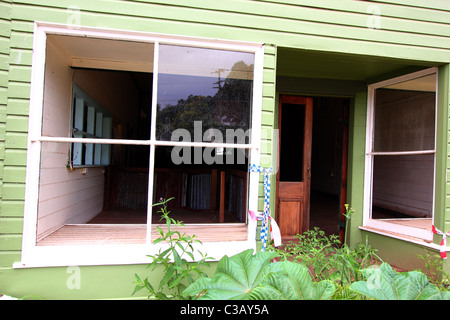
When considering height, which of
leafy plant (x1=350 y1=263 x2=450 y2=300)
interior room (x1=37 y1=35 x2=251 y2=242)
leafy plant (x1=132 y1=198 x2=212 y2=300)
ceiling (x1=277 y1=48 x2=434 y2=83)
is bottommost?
leafy plant (x1=132 y1=198 x2=212 y2=300)

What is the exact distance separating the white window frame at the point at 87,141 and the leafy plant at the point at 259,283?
2.38 ft

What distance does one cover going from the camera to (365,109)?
414cm

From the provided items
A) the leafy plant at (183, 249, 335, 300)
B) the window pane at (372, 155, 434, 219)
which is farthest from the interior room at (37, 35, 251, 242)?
the window pane at (372, 155, 434, 219)

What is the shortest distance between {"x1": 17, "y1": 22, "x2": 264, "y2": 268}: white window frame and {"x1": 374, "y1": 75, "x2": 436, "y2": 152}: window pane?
231 cm

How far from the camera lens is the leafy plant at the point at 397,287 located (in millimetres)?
1579

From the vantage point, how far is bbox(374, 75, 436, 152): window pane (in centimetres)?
397

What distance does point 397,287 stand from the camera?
1.64m

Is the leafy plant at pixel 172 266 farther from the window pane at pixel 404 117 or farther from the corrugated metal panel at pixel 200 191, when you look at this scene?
the corrugated metal panel at pixel 200 191

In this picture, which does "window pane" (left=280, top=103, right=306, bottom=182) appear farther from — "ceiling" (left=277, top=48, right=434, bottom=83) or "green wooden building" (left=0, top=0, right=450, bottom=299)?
"ceiling" (left=277, top=48, right=434, bottom=83)

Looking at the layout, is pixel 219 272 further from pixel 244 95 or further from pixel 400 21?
pixel 400 21

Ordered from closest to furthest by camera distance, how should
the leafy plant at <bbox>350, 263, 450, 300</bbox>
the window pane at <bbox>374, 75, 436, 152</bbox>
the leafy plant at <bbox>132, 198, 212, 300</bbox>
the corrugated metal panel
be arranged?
the leafy plant at <bbox>350, 263, 450, 300</bbox> < the leafy plant at <bbox>132, 198, 212, 300</bbox> < the window pane at <bbox>374, 75, 436, 152</bbox> < the corrugated metal panel

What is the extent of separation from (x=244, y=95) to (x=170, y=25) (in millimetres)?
872

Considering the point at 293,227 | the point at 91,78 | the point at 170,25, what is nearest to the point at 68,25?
the point at 170,25
